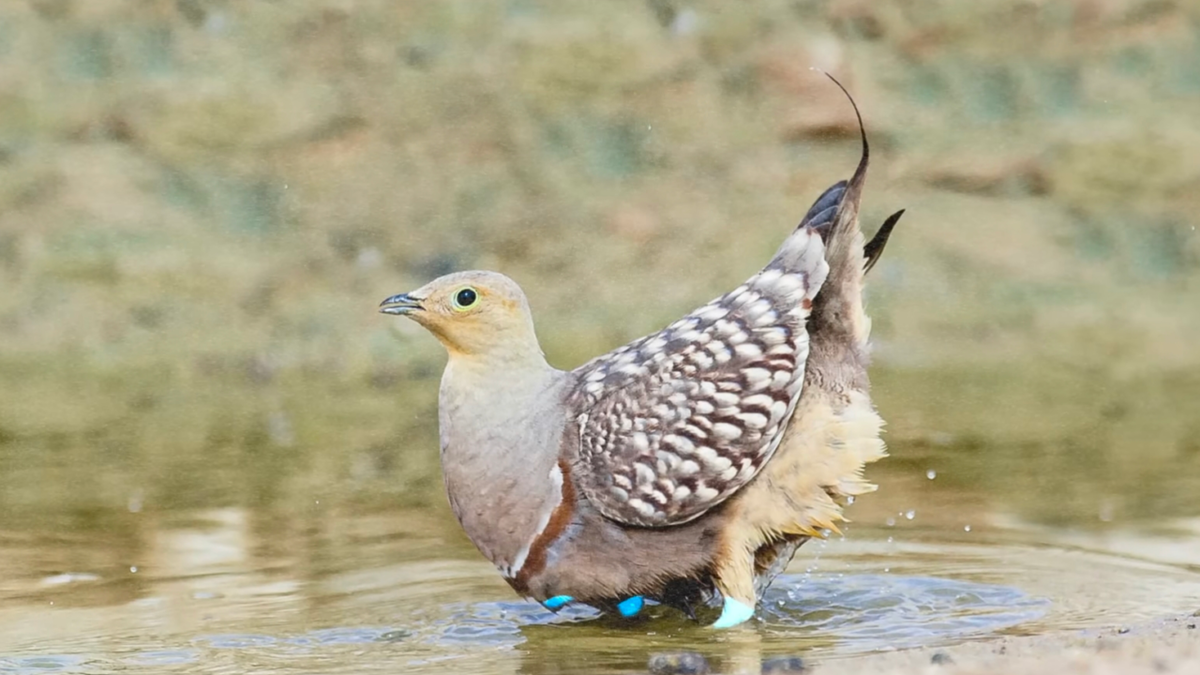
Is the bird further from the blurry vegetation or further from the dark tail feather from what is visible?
the blurry vegetation

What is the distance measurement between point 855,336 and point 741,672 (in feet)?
4.48

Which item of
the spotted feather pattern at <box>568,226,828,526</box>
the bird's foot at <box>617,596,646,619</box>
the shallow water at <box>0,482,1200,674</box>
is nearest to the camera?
the shallow water at <box>0,482,1200,674</box>

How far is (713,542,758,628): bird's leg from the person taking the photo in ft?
17.6

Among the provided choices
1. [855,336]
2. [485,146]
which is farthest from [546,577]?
[485,146]

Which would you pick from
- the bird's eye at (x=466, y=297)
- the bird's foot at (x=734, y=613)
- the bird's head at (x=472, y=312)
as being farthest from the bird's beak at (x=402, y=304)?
the bird's foot at (x=734, y=613)

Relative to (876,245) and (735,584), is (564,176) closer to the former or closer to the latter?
(876,245)

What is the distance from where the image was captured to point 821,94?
1036cm

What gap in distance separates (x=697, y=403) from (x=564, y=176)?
16.1 feet

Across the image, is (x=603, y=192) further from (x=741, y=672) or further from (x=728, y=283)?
(x=741, y=672)

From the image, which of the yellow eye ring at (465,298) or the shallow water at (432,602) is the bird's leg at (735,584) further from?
the yellow eye ring at (465,298)

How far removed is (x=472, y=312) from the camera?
5422mm

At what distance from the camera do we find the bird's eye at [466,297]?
213 inches

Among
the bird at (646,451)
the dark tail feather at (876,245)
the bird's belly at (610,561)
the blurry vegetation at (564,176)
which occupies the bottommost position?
the bird's belly at (610,561)

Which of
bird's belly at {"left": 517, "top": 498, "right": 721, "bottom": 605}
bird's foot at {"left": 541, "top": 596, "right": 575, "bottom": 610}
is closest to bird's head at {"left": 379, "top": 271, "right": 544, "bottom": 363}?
bird's belly at {"left": 517, "top": 498, "right": 721, "bottom": 605}
